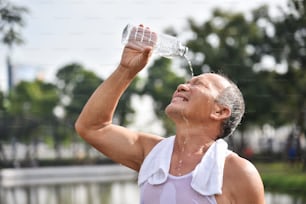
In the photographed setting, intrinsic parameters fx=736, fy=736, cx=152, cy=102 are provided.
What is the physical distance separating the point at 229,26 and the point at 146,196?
8.45 ft

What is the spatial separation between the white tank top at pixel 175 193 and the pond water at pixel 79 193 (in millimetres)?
2439

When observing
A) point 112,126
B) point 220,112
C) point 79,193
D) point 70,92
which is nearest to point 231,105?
Result: point 220,112

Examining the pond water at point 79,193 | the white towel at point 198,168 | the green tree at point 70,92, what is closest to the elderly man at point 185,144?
the white towel at point 198,168

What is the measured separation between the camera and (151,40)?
59.2 inches

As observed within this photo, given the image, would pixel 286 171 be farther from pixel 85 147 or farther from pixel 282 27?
pixel 85 147

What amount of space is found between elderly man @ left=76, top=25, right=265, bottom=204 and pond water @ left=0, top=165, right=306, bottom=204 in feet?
7.62

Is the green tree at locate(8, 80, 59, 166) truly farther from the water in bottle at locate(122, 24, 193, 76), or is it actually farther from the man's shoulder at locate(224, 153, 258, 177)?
the man's shoulder at locate(224, 153, 258, 177)

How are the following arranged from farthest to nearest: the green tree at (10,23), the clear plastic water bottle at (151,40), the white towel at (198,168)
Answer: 1. the green tree at (10,23)
2. the clear plastic water bottle at (151,40)
3. the white towel at (198,168)

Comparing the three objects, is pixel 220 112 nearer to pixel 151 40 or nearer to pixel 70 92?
pixel 151 40

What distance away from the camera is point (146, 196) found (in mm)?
1432

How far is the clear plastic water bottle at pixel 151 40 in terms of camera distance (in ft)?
4.90

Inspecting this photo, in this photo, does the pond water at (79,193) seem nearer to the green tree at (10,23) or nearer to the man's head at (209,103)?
the green tree at (10,23)

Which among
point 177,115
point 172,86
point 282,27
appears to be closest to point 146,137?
point 177,115

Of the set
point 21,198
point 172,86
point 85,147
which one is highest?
point 172,86
